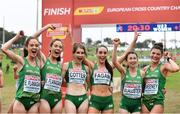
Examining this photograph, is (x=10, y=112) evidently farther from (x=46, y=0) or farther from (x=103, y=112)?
(x=46, y=0)

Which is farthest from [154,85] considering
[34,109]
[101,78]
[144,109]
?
[34,109]

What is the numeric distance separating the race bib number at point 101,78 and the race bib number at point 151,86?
0.69 m

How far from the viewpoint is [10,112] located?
31.4 feet

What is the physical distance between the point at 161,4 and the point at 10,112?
202 inches

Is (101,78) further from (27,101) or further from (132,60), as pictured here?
(27,101)

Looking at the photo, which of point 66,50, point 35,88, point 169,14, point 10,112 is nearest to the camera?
point 35,88

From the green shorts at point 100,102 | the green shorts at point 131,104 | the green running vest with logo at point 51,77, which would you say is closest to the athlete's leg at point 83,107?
the green shorts at point 100,102

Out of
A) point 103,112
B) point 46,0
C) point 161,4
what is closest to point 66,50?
point 46,0

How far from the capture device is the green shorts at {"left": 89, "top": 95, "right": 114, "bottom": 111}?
7.44 m

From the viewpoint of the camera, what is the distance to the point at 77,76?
7.38 meters

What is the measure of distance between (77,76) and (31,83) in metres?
0.84

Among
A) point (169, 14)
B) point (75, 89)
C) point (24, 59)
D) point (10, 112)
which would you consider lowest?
point (10, 112)

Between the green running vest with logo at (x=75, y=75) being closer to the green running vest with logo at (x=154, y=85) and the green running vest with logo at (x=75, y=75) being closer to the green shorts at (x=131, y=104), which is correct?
the green shorts at (x=131, y=104)

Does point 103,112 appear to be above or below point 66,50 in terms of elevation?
below
